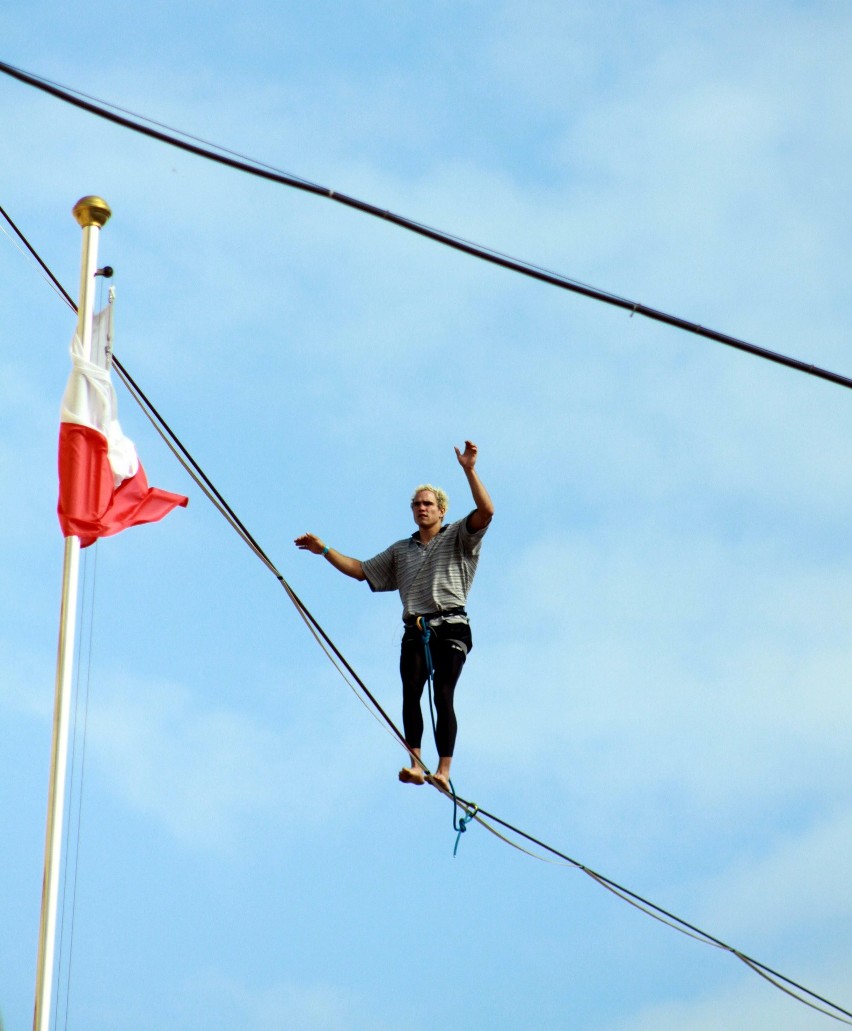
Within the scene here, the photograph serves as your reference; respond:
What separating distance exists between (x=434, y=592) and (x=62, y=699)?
2762mm

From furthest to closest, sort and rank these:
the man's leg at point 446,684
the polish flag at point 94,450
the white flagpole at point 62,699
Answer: the man's leg at point 446,684 < the polish flag at point 94,450 < the white flagpole at point 62,699

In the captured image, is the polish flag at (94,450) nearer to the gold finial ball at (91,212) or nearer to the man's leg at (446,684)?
the gold finial ball at (91,212)

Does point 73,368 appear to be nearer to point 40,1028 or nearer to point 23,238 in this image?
point 23,238

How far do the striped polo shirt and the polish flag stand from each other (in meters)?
1.85

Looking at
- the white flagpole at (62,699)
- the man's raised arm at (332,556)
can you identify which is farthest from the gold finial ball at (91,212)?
the man's raised arm at (332,556)

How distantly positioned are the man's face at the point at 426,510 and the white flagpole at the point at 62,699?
7.92 feet

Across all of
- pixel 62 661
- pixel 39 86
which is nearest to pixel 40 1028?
pixel 62 661

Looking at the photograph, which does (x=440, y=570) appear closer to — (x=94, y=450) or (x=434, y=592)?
(x=434, y=592)

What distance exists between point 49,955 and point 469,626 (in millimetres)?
3688

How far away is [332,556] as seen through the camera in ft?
36.3

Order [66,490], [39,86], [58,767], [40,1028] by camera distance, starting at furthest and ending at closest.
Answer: [66,490] < [58,767] < [40,1028] < [39,86]

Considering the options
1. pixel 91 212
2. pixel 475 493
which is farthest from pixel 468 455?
pixel 91 212

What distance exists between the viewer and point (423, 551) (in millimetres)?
10781

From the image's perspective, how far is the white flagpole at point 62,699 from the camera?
824 cm
